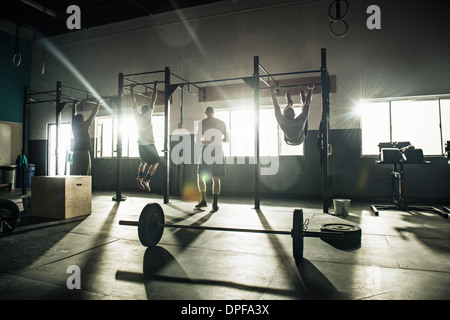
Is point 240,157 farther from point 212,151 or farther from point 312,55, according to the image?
point 312,55

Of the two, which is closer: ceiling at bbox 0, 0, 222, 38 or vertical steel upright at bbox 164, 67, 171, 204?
vertical steel upright at bbox 164, 67, 171, 204

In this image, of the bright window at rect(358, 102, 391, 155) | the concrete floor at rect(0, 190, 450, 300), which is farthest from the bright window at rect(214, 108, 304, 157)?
the concrete floor at rect(0, 190, 450, 300)

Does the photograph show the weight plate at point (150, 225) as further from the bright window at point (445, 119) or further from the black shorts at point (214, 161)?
the bright window at point (445, 119)

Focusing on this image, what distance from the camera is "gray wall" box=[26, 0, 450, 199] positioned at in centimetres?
578

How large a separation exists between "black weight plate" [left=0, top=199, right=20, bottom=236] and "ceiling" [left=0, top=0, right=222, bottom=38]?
612cm

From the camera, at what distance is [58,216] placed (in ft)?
12.3

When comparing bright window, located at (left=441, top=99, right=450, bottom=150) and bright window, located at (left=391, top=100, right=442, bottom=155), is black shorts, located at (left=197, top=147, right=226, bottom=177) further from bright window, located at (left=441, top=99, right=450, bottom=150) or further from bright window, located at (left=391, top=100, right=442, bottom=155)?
bright window, located at (left=441, top=99, right=450, bottom=150)

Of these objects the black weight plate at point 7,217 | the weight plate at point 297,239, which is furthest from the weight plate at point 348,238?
the black weight plate at point 7,217

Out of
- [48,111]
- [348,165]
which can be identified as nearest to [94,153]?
[48,111]

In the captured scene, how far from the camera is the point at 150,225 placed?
246 cm

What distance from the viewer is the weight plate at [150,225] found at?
235 cm
